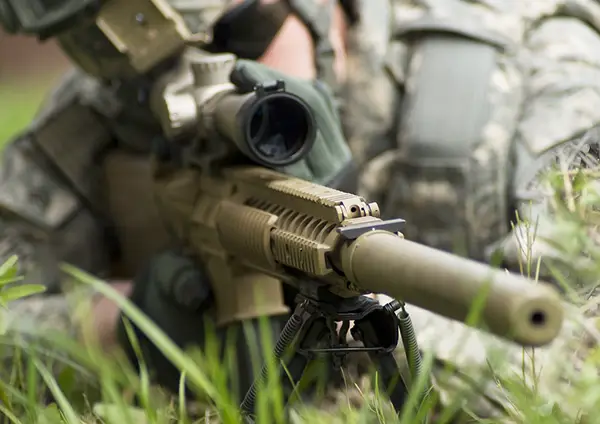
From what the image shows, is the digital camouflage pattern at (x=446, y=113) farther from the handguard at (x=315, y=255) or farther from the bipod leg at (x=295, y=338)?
the bipod leg at (x=295, y=338)

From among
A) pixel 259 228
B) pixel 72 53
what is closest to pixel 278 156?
pixel 259 228

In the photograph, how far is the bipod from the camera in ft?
3.11

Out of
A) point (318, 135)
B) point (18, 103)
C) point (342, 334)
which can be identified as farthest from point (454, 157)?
point (18, 103)

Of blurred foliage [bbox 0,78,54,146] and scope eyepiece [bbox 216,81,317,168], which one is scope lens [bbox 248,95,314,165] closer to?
scope eyepiece [bbox 216,81,317,168]

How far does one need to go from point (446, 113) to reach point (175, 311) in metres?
0.56

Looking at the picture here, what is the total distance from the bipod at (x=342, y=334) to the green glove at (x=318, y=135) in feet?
0.75


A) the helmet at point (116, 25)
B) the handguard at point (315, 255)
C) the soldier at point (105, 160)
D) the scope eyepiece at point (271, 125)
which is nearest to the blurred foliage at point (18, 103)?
the soldier at point (105, 160)

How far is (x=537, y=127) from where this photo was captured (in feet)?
5.04

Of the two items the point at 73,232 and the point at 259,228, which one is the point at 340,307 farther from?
the point at 73,232

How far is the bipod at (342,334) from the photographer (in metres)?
0.95

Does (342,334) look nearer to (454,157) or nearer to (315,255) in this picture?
(315,255)

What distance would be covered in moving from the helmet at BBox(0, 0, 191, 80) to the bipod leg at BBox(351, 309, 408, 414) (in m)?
0.56

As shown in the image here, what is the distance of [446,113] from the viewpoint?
62.1 inches

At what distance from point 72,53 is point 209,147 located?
364 millimetres
